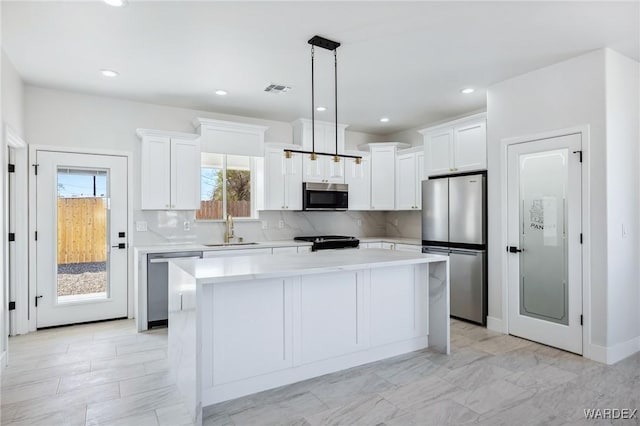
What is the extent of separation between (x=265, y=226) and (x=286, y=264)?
9.26ft

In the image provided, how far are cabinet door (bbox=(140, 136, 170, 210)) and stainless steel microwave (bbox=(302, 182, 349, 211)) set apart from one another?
1.84m

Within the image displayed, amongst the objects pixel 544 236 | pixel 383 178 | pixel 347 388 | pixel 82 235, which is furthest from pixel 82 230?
pixel 544 236

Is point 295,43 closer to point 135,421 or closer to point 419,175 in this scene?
point 135,421

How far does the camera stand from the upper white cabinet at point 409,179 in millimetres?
5551

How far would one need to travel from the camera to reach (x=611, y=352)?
3.22 meters

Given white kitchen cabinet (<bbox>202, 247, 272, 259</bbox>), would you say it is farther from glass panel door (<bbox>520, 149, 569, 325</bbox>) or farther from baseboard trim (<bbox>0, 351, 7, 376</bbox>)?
glass panel door (<bbox>520, 149, 569, 325</bbox>)

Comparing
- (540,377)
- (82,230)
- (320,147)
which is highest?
(320,147)

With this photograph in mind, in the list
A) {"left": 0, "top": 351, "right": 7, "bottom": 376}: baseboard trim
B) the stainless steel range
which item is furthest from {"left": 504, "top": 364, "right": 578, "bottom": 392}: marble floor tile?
{"left": 0, "top": 351, "right": 7, "bottom": 376}: baseboard trim

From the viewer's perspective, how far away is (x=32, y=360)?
329 cm

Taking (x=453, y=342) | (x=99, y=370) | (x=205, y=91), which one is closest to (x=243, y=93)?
(x=205, y=91)

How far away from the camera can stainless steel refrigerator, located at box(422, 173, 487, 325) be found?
13.9 feet

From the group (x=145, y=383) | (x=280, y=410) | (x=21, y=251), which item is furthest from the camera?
(x=21, y=251)

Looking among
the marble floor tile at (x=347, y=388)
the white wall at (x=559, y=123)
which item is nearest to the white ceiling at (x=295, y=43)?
the white wall at (x=559, y=123)

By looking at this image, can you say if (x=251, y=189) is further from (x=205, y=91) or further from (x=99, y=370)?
(x=99, y=370)
